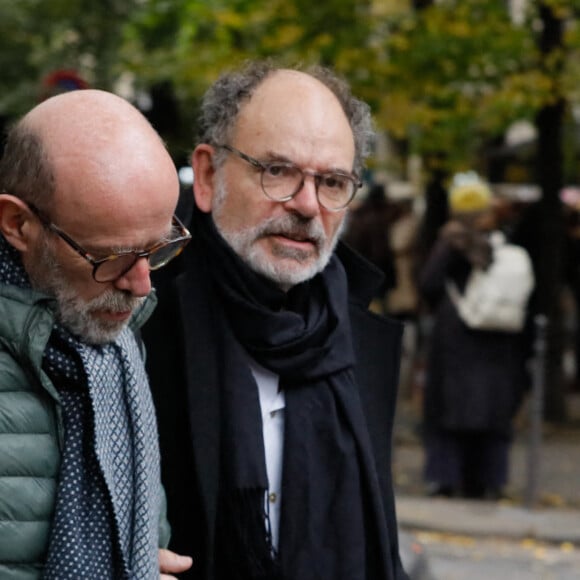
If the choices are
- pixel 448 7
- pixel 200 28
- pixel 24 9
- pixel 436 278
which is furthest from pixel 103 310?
pixel 24 9

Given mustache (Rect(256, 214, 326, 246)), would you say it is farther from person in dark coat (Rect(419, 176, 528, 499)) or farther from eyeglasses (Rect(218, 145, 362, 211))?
person in dark coat (Rect(419, 176, 528, 499))

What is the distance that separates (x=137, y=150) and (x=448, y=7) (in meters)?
9.08

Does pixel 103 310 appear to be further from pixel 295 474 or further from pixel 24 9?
pixel 24 9

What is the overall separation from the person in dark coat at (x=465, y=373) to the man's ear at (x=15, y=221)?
21.5ft

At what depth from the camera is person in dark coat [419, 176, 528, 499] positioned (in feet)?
29.1

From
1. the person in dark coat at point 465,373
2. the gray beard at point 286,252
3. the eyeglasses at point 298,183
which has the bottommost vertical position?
the person in dark coat at point 465,373

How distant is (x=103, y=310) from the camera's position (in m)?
2.29

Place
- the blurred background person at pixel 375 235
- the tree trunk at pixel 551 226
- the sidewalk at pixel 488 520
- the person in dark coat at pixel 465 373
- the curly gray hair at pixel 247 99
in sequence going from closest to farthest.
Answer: the curly gray hair at pixel 247 99, the sidewalk at pixel 488 520, the person in dark coat at pixel 465 373, the tree trunk at pixel 551 226, the blurred background person at pixel 375 235

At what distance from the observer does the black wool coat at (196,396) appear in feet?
9.36

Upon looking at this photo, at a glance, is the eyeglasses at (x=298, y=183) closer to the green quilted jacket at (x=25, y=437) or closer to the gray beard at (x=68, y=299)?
the gray beard at (x=68, y=299)

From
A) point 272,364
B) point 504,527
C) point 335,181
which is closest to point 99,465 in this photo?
point 272,364

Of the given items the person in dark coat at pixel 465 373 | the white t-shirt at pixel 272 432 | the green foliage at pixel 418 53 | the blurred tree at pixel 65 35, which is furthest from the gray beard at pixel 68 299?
the blurred tree at pixel 65 35

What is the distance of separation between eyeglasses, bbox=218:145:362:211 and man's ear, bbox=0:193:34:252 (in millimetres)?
→ 869

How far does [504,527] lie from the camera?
8.64 metres
